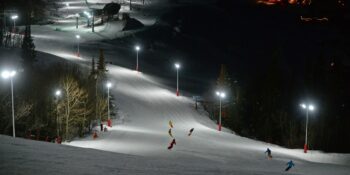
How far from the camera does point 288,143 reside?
163 ft

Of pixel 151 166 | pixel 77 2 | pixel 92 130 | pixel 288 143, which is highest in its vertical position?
pixel 77 2

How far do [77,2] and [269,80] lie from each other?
7858cm

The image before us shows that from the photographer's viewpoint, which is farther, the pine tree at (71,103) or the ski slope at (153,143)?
the pine tree at (71,103)

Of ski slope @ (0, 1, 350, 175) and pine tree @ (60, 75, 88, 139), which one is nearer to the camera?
ski slope @ (0, 1, 350, 175)

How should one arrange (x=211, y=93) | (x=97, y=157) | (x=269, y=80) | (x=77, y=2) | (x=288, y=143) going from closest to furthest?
(x=97, y=157) < (x=288, y=143) < (x=269, y=80) < (x=211, y=93) < (x=77, y=2)

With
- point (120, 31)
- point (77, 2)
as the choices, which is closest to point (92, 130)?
point (120, 31)

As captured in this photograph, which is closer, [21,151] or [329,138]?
[21,151]

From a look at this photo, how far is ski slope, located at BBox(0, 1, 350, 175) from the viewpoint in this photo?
45.8ft

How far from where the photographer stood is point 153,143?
31.3 meters

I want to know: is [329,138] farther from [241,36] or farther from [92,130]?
[241,36]

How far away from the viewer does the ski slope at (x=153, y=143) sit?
550 inches

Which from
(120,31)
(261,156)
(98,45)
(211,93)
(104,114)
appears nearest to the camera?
(261,156)

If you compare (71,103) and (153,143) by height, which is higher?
(71,103)

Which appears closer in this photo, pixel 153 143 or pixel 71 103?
pixel 153 143
